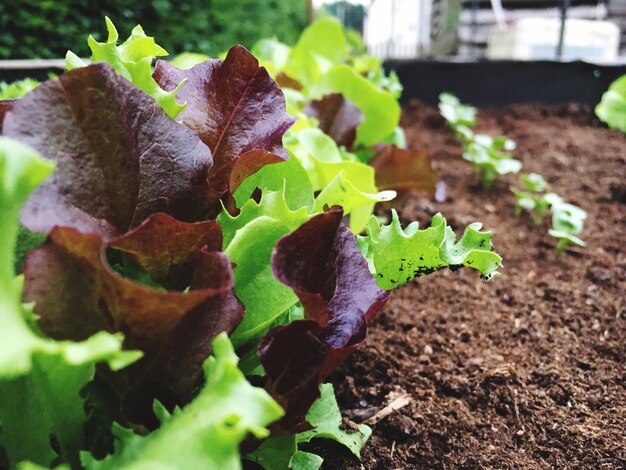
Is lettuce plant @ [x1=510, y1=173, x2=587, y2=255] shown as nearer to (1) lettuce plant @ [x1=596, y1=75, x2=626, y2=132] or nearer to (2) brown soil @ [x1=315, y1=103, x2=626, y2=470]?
(2) brown soil @ [x1=315, y1=103, x2=626, y2=470]

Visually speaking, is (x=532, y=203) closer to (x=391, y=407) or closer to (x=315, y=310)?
(x=391, y=407)

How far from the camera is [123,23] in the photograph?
423 centimetres

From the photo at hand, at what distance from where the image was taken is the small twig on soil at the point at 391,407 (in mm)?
1194

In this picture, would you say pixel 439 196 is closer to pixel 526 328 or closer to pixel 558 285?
pixel 558 285

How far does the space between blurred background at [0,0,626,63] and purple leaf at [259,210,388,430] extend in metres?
3.63

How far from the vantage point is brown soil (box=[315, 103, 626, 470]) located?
3.79ft

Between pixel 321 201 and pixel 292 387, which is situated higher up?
pixel 321 201

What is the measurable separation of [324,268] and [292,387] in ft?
0.53

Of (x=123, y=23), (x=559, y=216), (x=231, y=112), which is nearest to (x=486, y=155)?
(x=559, y=216)

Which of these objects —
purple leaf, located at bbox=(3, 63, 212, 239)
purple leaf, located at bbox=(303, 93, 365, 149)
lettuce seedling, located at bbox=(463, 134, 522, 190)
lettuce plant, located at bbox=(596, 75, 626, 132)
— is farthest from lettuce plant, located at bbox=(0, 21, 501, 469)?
lettuce plant, located at bbox=(596, 75, 626, 132)

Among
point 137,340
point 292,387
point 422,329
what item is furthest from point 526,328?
point 137,340

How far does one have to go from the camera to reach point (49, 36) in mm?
3945

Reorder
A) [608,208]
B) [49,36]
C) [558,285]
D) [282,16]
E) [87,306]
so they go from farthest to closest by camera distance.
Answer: [282,16] < [49,36] < [608,208] < [558,285] < [87,306]

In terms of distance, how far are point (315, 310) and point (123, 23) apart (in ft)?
13.1
